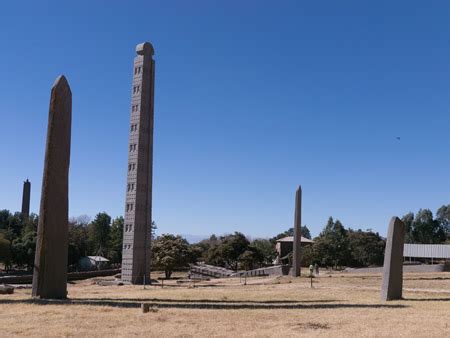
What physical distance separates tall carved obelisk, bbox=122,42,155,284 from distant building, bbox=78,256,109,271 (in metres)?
35.3

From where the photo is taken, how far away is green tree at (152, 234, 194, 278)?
53.8 m

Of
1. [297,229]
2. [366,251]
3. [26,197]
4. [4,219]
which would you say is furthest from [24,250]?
[26,197]

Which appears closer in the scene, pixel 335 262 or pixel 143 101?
pixel 143 101

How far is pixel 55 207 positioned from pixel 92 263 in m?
63.6

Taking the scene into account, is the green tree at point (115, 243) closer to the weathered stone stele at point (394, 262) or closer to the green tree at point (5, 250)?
the green tree at point (5, 250)

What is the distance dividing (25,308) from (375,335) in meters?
9.75

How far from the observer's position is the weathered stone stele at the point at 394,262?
21.3 meters

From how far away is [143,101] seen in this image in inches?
1705

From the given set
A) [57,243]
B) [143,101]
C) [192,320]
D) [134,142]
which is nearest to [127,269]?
[134,142]

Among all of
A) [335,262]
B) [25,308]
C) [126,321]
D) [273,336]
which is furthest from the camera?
[335,262]

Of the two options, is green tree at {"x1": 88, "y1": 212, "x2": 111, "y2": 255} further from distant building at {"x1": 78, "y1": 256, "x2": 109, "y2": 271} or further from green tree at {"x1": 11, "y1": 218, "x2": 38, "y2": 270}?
green tree at {"x1": 11, "y1": 218, "x2": 38, "y2": 270}

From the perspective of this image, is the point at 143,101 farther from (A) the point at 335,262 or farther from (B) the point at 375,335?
(A) the point at 335,262

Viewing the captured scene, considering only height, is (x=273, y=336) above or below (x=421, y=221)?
below

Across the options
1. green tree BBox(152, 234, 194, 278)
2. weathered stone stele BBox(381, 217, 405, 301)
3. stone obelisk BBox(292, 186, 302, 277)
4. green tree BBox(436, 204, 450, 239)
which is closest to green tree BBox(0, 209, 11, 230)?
green tree BBox(152, 234, 194, 278)
